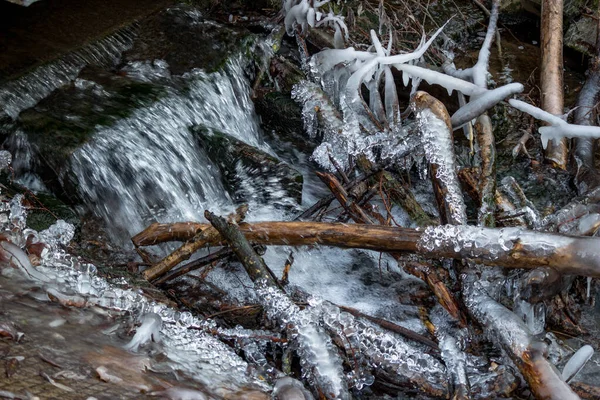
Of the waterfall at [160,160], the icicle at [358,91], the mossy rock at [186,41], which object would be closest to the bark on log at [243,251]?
the waterfall at [160,160]

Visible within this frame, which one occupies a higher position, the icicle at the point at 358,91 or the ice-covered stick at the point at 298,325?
the icicle at the point at 358,91

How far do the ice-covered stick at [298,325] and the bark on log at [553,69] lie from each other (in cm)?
254

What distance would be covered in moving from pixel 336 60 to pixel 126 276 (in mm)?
2390

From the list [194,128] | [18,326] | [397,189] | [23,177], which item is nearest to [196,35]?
[194,128]

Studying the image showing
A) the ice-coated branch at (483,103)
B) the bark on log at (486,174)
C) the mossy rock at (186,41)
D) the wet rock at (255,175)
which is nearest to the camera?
the bark on log at (486,174)

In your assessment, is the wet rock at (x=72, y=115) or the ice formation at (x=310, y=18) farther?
the ice formation at (x=310, y=18)

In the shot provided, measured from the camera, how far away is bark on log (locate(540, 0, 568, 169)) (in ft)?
14.7

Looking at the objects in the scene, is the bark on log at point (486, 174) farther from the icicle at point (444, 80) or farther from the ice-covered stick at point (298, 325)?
the ice-covered stick at point (298, 325)

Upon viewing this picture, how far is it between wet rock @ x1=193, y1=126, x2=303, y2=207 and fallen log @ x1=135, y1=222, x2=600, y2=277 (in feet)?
3.02

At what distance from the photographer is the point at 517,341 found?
2590mm

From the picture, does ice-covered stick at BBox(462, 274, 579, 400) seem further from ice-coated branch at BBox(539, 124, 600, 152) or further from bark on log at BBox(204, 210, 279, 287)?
ice-coated branch at BBox(539, 124, 600, 152)

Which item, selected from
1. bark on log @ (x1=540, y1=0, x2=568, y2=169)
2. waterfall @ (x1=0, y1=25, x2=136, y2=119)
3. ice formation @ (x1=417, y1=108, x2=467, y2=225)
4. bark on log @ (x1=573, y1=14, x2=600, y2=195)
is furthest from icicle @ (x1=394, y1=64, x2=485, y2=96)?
waterfall @ (x1=0, y1=25, x2=136, y2=119)

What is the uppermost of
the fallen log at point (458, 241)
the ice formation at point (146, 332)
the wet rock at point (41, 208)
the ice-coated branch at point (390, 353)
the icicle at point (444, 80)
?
the icicle at point (444, 80)

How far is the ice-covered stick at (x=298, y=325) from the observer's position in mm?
2520
